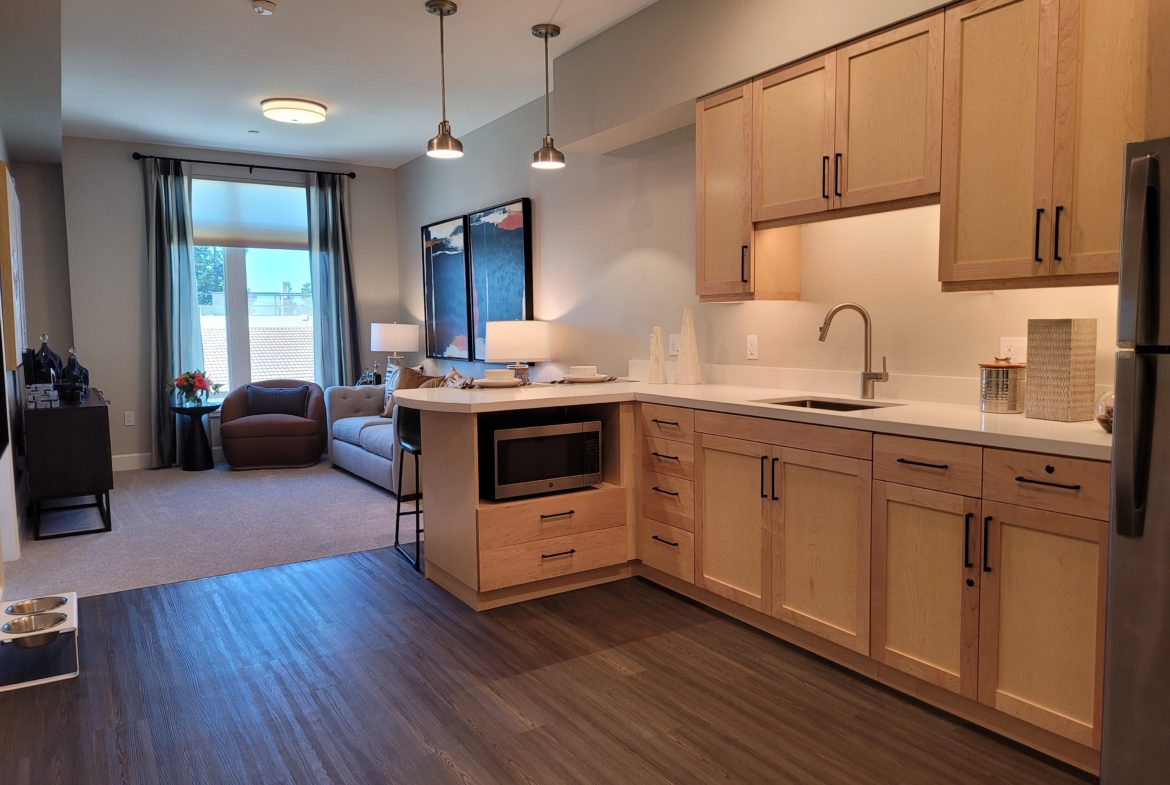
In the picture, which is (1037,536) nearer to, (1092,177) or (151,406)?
(1092,177)

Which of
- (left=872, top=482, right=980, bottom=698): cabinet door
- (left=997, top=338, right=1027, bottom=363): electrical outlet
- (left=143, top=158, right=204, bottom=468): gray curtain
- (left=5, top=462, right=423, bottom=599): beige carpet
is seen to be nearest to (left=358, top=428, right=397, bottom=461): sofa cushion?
(left=5, top=462, right=423, bottom=599): beige carpet

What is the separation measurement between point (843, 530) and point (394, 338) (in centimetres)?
541

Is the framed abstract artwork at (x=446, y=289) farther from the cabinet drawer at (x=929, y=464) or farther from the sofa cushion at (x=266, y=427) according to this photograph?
the cabinet drawer at (x=929, y=464)

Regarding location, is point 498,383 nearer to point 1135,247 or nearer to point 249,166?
point 1135,247

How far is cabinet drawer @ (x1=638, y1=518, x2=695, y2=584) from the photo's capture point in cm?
333

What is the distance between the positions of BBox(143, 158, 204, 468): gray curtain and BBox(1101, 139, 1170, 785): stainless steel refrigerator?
7.11 meters

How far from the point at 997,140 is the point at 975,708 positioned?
1749 mm

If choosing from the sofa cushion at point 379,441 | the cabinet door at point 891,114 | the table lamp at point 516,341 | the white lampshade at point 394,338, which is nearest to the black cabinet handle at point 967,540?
the cabinet door at point 891,114

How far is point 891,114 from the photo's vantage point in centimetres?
271

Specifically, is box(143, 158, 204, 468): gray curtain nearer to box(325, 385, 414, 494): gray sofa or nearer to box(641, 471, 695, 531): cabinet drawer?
box(325, 385, 414, 494): gray sofa

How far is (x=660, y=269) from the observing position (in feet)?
14.4

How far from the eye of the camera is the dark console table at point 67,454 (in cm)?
455

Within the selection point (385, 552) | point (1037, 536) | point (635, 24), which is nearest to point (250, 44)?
point (635, 24)

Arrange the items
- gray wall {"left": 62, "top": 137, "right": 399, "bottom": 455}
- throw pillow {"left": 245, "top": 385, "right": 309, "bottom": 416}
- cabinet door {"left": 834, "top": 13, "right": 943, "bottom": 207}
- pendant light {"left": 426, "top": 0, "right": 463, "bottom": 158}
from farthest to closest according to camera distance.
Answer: throw pillow {"left": 245, "top": 385, "right": 309, "bottom": 416}
gray wall {"left": 62, "top": 137, "right": 399, "bottom": 455}
pendant light {"left": 426, "top": 0, "right": 463, "bottom": 158}
cabinet door {"left": 834, "top": 13, "right": 943, "bottom": 207}
